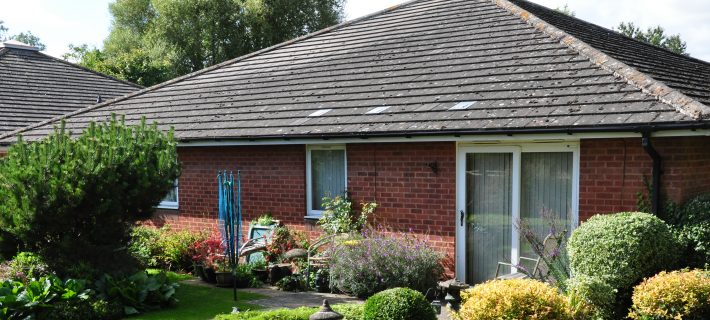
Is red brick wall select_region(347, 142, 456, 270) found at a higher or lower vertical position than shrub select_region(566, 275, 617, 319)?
higher

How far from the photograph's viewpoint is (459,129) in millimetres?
9609

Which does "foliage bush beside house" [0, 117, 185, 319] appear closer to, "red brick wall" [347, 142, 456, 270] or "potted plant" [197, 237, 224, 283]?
"potted plant" [197, 237, 224, 283]

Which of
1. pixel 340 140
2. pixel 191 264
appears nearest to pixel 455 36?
pixel 340 140

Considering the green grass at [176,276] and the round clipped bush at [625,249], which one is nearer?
the round clipped bush at [625,249]

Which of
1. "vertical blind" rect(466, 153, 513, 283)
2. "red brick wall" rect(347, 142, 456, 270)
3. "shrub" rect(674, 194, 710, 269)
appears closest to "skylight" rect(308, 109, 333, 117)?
"red brick wall" rect(347, 142, 456, 270)

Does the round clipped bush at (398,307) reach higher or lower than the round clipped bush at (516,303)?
lower

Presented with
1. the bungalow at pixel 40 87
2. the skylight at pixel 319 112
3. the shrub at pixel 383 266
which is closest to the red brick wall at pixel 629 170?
the shrub at pixel 383 266

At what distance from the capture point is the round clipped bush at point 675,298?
269 inches

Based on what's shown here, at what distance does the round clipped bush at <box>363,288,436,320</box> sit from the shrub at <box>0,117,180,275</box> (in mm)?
4129

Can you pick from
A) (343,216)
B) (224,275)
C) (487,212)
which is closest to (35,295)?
(224,275)

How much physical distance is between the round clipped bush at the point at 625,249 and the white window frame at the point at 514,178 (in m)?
1.34

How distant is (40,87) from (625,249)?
66.5 feet

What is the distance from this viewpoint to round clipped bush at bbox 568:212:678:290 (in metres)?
7.59

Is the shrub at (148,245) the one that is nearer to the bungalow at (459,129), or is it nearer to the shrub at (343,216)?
the bungalow at (459,129)
